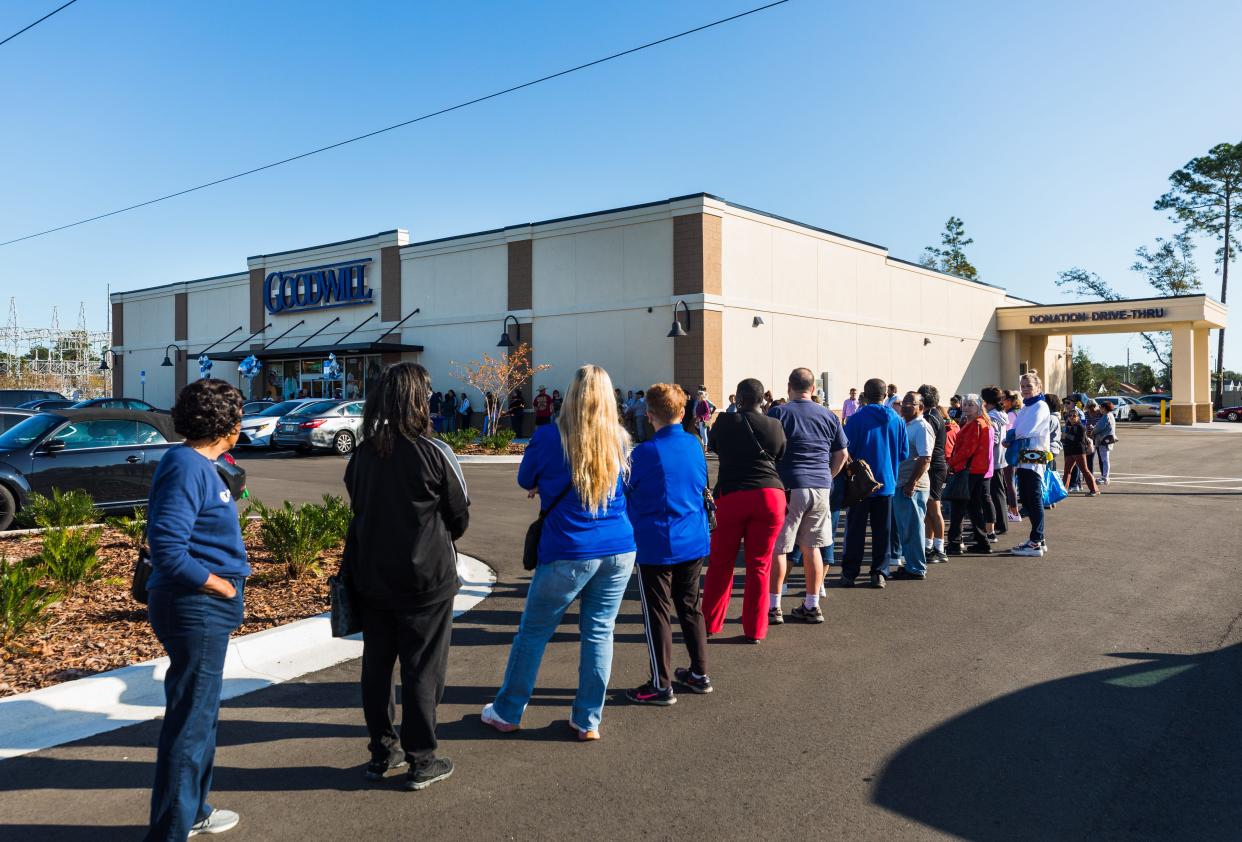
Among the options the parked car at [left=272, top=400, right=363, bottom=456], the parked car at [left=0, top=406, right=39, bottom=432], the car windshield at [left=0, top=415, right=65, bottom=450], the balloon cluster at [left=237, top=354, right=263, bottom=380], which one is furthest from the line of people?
the balloon cluster at [left=237, top=354, right=263, bottom=380]

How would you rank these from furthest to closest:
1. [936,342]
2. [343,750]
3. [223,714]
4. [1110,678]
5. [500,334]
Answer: [936,342] < [500,334] < [1110,678] < [223,714] < [343,750]

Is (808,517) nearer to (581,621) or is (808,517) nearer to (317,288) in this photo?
(581,621)

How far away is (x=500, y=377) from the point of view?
26891 mm

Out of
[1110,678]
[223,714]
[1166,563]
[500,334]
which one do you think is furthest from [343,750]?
[500,334]

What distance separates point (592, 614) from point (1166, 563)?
713 cm

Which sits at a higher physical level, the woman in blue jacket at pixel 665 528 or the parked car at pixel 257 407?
the parked car at pixel 257 407

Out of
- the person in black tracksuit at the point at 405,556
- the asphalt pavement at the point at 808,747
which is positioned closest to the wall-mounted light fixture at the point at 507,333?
the asphalt pavement at the point at 808,747

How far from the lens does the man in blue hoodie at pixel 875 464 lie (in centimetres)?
756

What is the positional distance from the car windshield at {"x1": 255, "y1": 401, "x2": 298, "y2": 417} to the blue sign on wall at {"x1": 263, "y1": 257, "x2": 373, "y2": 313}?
952cm

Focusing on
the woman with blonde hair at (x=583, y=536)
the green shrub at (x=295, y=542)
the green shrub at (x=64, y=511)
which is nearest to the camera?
the woman with blonde hair at (x=583, y=536)

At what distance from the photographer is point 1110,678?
518cm

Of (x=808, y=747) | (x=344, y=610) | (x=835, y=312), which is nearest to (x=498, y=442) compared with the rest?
(x=835, y=312)

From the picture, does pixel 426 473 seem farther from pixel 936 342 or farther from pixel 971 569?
pixel 936 342

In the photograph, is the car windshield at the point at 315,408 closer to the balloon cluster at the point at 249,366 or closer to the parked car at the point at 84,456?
the parked car at the point at 84,456
